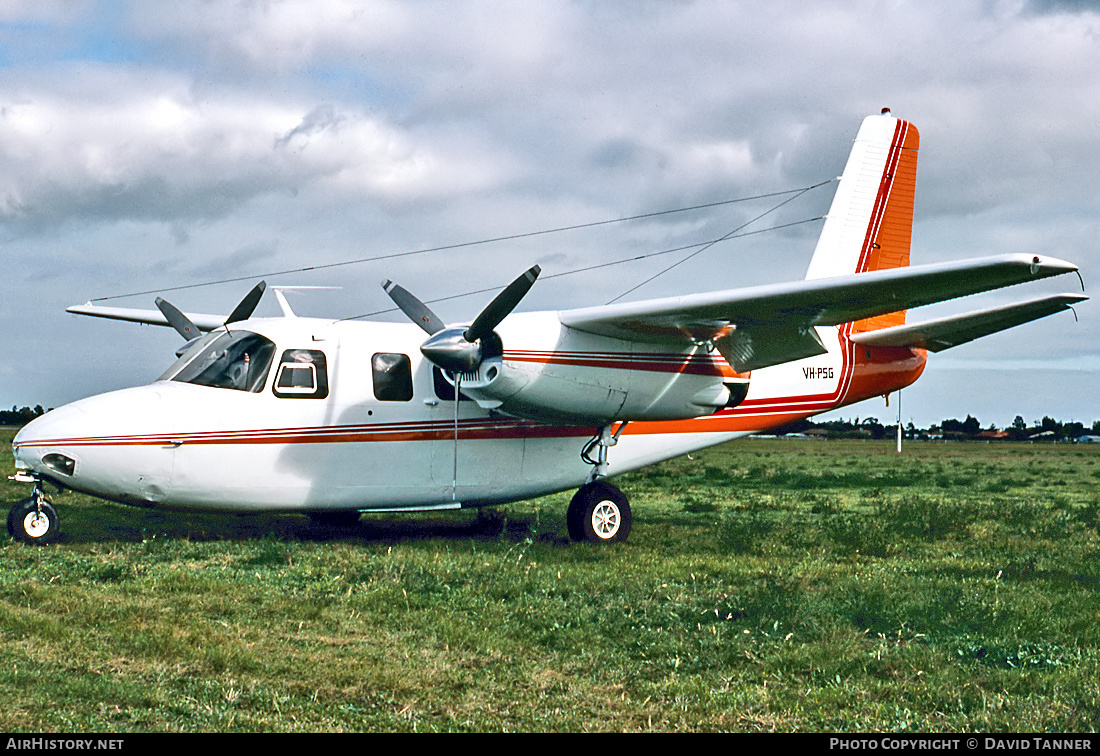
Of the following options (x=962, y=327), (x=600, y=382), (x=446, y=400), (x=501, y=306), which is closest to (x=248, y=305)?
(x=446, y=400)

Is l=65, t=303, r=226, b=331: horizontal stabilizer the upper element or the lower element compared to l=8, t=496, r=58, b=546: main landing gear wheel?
upper

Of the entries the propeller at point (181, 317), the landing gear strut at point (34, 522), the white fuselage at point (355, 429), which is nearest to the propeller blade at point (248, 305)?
the propeller at point (181, 317)

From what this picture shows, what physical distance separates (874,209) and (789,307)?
19.0ft

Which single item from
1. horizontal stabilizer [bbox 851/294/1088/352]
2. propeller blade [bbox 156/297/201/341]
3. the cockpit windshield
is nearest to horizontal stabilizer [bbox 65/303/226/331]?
propeller blade [bbox 156/297/201/341]

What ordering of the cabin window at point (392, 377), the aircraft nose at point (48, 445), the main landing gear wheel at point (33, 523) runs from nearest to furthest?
the aircraft nose at point (48, 445), the main landing gear wheel at point (33, 523), the cabin window at point (392, 377)

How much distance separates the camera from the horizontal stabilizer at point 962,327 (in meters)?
12.3

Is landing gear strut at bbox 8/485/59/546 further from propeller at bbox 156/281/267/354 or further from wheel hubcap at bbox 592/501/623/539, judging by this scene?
wheel hubcap at bbox 592/501/623/539

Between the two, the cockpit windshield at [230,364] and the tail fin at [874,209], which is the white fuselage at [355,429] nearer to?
the cockpit windshield at [230,364]

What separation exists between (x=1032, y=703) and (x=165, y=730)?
472cm

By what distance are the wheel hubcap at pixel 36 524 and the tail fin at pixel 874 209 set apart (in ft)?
39.4

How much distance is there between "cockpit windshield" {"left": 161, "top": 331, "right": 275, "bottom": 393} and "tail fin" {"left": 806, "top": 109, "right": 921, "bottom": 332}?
9169 mm

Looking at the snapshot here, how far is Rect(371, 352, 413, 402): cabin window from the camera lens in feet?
41.5

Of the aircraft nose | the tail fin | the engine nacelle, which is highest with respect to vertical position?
the tail fin

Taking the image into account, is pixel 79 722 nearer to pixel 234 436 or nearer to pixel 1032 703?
pixel 1032 703
